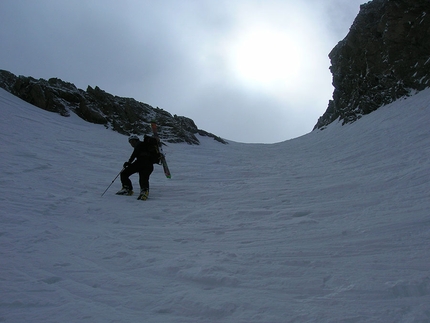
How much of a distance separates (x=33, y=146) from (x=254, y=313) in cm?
1168

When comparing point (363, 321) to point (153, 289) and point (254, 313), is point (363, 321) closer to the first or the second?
point (254, 313)

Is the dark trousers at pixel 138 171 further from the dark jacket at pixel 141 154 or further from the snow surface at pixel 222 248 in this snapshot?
the snow surface at pixel 222 248

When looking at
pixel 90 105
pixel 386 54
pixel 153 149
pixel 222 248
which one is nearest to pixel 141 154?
pixel 153 149

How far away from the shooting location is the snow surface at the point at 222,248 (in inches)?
98.3

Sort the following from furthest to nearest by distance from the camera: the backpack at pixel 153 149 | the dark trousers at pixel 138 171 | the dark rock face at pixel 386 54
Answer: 1. the dark rock face at pixel 386 54
2. the backpack at pixel 153 149
3. the dark trousers at pixel 138 171

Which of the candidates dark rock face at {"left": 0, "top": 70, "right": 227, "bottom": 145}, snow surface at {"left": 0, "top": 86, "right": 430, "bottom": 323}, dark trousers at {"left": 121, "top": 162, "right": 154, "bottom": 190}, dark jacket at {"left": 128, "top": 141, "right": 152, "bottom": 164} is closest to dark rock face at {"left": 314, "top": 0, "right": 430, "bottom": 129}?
dark rock face at {"left": 0, "top": 70, "right": 227, "bottom": 145}

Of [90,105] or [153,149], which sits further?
[90,105]

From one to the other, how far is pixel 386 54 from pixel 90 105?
79.7 feet

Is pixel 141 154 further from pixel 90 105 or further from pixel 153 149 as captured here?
pixel 90 105

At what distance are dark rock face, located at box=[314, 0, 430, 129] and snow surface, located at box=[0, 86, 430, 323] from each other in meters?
16.1

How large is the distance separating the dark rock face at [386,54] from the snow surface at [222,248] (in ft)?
53.0

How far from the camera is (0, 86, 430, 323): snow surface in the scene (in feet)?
8.19

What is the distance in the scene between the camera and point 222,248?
12.8 feet

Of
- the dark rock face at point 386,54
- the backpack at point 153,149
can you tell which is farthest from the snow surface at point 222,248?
the dark rock face at point 386,54
